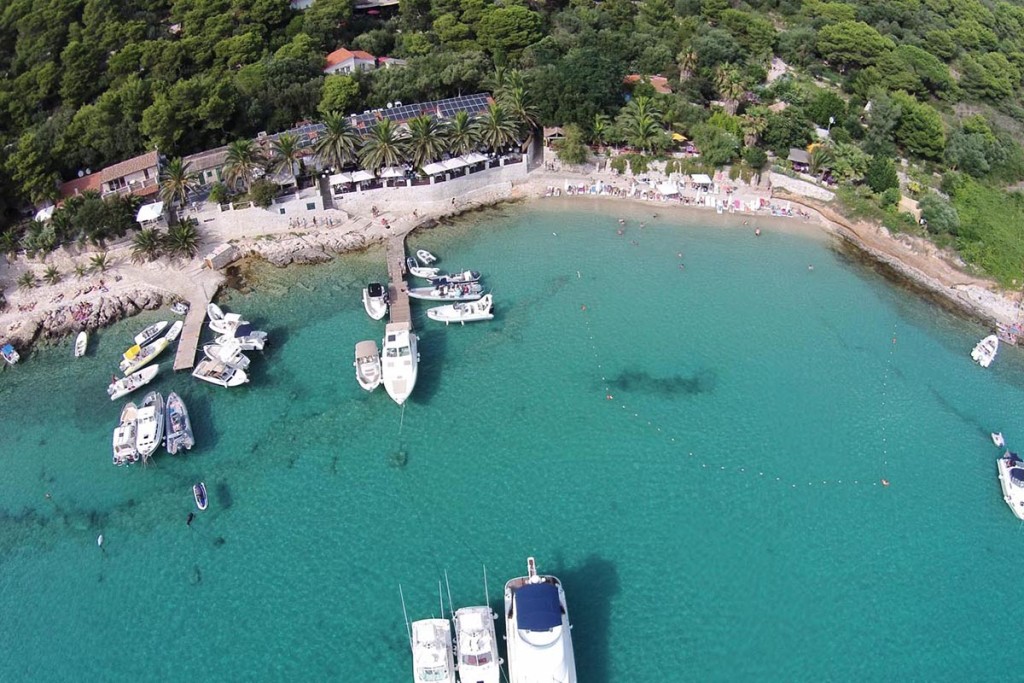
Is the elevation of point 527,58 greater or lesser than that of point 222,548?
greater

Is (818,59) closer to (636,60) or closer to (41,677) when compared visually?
(636,60)

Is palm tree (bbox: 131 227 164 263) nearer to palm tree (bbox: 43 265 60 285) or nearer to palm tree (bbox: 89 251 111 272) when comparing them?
palm tree (bbox: 89 251 111 272)

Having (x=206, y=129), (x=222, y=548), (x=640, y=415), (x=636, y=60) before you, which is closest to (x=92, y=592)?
(x=222, y=548)

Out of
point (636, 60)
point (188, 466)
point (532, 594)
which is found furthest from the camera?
point (636, 60)

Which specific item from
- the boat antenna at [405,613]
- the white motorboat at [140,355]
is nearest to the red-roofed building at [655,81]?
the white motorboat at [140,355]

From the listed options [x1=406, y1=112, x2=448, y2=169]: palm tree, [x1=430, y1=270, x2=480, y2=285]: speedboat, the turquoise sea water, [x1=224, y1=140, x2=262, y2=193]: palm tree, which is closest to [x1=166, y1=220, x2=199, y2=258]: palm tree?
[x1=224, y1=140, x2=262, y2=193]: palm tree

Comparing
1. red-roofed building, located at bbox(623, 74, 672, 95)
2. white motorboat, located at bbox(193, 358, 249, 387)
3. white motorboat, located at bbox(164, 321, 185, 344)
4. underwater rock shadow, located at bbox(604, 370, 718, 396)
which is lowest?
underwater rock shadow, located at bbox(604, 370, 718, 396)

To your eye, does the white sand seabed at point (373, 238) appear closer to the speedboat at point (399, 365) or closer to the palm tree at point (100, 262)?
the palm tree at point (100, 262)
